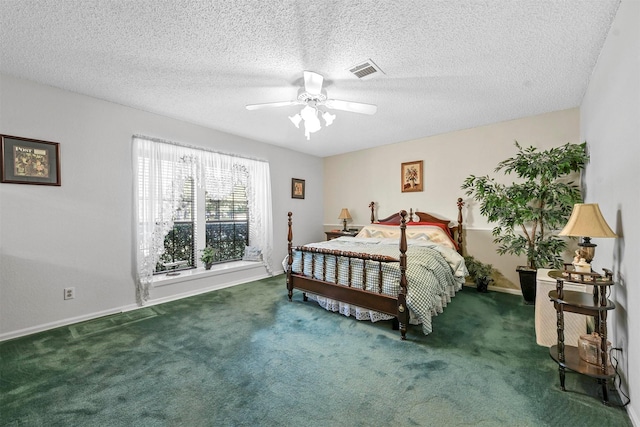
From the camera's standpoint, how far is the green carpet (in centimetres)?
160

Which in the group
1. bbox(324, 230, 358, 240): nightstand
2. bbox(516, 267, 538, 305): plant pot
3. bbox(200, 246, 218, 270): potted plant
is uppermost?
bbox(324, 230, 358, 240): nightstand

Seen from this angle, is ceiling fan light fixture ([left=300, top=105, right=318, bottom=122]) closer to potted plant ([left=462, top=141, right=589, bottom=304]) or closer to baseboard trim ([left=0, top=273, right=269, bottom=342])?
potted plant ([left=462, top=141, right=589, bottom=304])

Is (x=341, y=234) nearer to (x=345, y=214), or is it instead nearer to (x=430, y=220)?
(x=345, y=214)

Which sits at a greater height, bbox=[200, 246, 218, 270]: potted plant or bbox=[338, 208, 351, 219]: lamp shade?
bbox=[338, 208, 351, 219]: lamp shade

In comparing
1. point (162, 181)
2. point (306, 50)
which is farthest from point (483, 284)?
point (162, 181)

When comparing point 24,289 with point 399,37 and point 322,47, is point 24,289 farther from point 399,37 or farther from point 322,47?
A: point 399,37

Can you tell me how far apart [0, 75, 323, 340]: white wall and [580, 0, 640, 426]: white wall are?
14.6ft

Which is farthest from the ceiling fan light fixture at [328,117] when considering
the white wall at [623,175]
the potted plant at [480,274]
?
the potted plant at [480,274]

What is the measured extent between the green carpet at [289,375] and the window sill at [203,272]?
699 millimetres

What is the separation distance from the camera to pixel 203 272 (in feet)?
13.4

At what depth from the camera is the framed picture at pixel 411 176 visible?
4.81 metres

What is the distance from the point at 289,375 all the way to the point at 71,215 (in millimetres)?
2920

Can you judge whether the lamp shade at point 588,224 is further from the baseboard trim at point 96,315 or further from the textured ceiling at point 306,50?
the baseboard trim at point 96,315

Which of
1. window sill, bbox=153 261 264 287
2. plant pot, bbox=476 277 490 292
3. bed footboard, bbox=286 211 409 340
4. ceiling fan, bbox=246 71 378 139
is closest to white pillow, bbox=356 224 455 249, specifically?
plant pot, bbox=476 277 490 292
